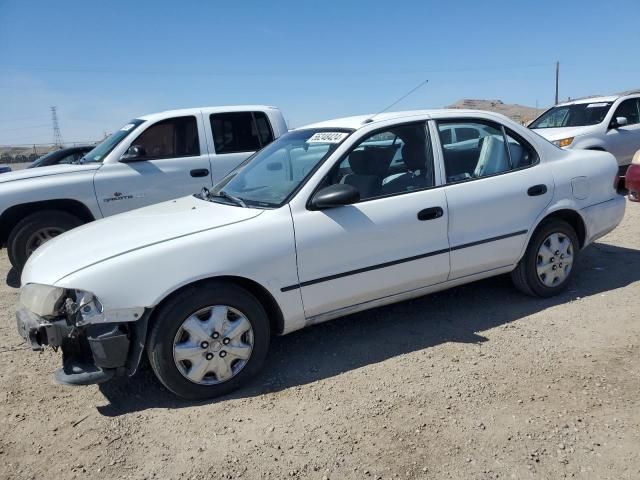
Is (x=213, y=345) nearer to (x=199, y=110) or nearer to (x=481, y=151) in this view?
(x=481, y=151)

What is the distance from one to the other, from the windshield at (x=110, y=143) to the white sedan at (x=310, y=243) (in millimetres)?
2846

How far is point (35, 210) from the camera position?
6.04 m

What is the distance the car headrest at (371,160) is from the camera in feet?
12.4

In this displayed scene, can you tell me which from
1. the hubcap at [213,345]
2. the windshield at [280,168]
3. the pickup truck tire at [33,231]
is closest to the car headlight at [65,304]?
the hubcap at [213,345]

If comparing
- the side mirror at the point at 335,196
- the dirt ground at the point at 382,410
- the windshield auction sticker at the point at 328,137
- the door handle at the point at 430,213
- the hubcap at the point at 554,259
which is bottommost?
the dirt ground at the point at 382,410

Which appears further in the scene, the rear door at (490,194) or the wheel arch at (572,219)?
the wheel arch at (572,219)

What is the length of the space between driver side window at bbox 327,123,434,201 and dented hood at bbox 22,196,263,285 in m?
0.77

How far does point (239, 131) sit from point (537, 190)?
4129 mm

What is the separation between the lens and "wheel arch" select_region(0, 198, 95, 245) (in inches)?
233

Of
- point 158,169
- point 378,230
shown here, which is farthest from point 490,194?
point 158,169

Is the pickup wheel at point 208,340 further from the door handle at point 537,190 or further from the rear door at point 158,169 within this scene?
the rear door at point 158,169

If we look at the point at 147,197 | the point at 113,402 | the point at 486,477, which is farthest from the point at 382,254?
the point at 147,197

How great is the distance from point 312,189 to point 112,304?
145cm

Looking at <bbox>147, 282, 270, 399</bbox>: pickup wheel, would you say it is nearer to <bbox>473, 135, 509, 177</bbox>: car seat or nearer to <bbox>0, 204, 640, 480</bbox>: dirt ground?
<bbox>0, 204, 640, 480</bbox>: dirt ground
